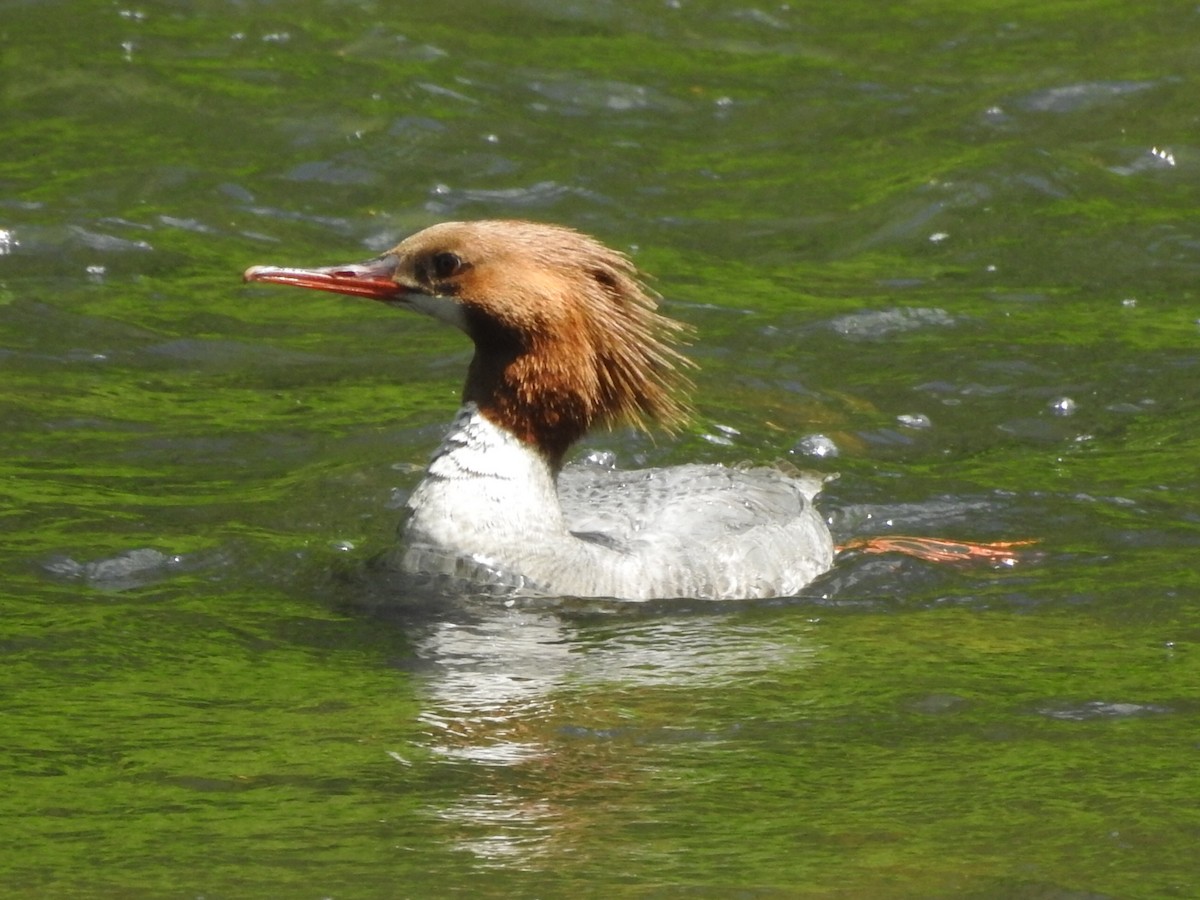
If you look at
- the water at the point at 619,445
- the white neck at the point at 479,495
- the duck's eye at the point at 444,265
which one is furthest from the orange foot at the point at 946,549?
the duck's eye at the point at 444,265

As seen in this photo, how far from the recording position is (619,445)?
1117 centimetres

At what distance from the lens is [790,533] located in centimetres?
941

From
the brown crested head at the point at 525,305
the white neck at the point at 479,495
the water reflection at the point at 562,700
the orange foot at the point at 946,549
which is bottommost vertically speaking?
the water reflection at the point at 562,700

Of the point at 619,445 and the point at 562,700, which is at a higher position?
the point at 619,445

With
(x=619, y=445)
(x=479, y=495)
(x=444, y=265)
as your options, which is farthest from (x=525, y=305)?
(x=619, y=445)

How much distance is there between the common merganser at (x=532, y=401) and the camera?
8.55 m

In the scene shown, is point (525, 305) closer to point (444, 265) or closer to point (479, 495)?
point (444, 265)

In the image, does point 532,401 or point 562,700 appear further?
point 532,401

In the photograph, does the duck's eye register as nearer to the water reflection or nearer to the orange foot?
the water reflection

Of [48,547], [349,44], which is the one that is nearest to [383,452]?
[48,547]

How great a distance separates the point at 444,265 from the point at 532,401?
67cm

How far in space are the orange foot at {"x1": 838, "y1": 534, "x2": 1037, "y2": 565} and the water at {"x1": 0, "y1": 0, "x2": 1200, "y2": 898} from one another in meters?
0.15

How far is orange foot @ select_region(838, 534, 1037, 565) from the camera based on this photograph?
936 cm

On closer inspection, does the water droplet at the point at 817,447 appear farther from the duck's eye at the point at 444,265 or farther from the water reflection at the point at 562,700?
the duck's eye at the point at 444,265
